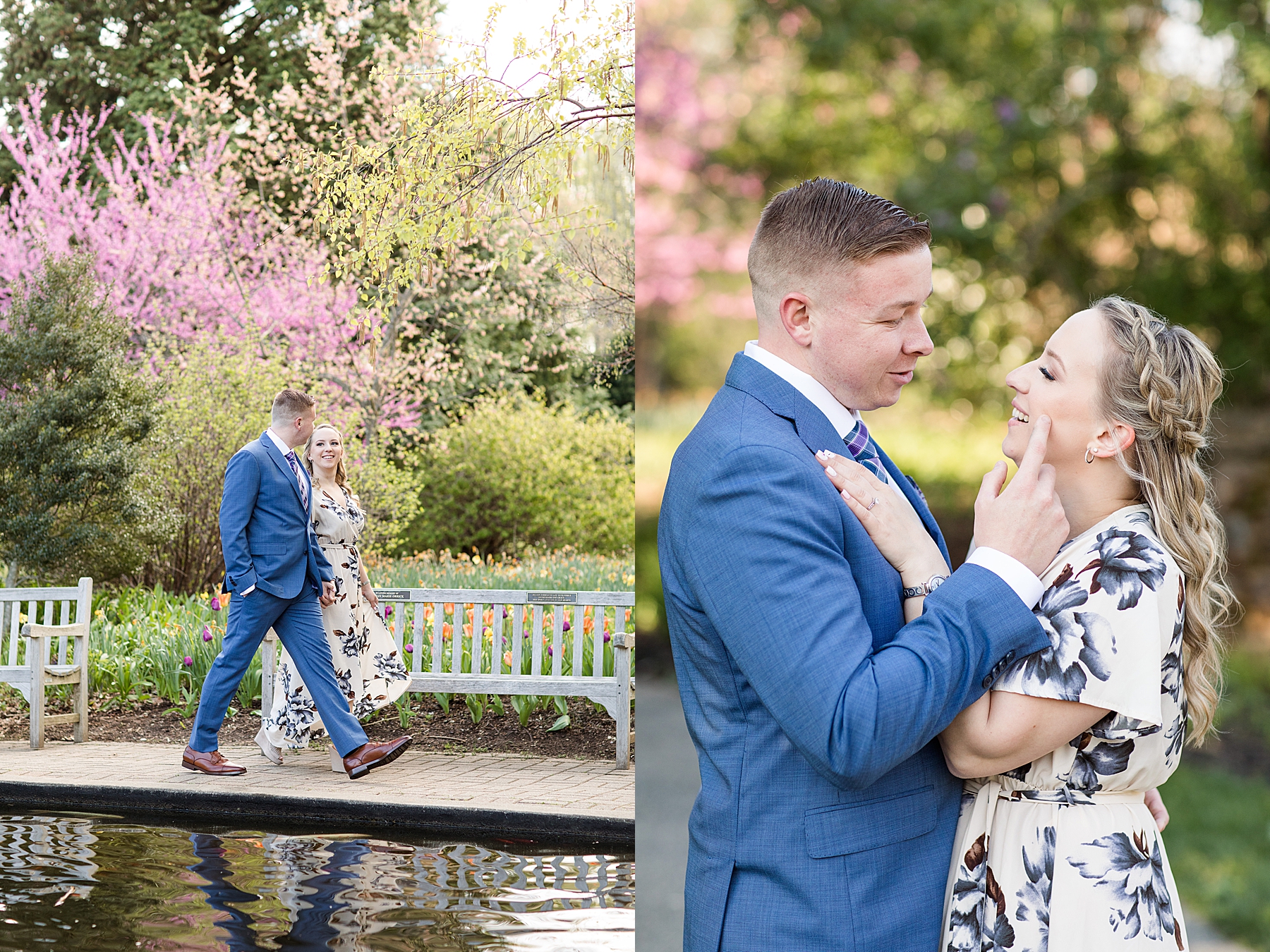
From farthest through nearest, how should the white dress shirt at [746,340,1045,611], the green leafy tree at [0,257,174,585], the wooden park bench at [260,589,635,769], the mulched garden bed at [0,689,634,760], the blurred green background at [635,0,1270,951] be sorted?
the blurred green background at [635,0,1270,951] < the wooden park bench at [260,589,635,769] < the mulched garden bed at [0,689,634,760] < the green leafy tree at [0,257,174,585] < the white dress shirt at [746,340,1045,611]

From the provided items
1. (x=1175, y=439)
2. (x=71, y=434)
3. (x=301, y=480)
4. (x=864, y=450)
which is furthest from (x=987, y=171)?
(x=864, y=450)

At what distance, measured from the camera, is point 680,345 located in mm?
7102

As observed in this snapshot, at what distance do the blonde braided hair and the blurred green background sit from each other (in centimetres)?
420

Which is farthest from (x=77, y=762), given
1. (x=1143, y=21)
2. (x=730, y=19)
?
(x=1143, y=21)

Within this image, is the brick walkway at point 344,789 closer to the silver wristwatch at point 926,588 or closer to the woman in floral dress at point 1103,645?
the woman in floral dress at point 1103,645

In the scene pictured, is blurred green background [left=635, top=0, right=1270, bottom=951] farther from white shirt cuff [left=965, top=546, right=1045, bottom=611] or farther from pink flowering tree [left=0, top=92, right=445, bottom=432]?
white shirt cuff [left=965, top=546, right=1045, bottom=611]

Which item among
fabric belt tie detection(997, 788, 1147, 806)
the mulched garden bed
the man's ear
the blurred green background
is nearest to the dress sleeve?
fabric belt tie detection(997, 788, 1147, 806)

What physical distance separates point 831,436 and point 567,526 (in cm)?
257

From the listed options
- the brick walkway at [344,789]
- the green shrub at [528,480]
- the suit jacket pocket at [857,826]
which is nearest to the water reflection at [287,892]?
the brick walkway at [344,789]

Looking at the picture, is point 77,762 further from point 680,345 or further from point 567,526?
point 680,345

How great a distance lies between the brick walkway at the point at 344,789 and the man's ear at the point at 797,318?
2.58 metres

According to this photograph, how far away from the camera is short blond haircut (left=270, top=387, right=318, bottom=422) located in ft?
12.0

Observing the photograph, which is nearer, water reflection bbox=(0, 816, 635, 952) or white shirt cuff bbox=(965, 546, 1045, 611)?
white shirt cuff bbox=(965, 546, 1045, 611)

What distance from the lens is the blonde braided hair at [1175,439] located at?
1489 mm
